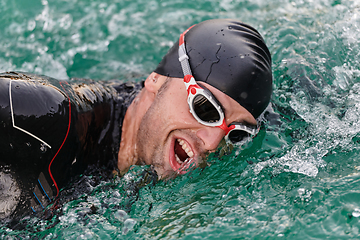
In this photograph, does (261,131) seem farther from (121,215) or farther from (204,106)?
(121,215)

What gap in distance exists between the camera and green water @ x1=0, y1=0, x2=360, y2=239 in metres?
2.49

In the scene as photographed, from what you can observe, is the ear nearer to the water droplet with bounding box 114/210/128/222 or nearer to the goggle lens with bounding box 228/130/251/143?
the goggle lens with bounding box 228/130/251/143

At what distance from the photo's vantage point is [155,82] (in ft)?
10.6

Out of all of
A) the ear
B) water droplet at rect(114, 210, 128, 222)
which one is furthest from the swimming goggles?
water droplet at rect(114, 210, 128, 222)

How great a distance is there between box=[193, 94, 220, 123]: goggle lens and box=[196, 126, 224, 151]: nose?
10 centimetres

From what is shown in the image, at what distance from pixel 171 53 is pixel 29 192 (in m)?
1.76

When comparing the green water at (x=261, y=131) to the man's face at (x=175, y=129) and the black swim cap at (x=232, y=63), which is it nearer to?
the man's face at (x=175, y=129)

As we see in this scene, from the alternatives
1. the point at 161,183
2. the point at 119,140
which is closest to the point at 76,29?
the point at 119,140

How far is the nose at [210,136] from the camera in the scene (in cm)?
303

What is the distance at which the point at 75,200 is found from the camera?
111 inches

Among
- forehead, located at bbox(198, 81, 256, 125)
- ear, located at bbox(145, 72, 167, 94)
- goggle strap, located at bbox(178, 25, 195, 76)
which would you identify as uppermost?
goggle strap, located at bbox(178, 25, 195, 76)

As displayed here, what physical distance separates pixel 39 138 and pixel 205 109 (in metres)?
1.39

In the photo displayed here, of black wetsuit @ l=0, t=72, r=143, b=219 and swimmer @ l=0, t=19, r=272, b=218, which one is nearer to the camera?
black wetsuit @ l=0, t=72, r=143, b=219

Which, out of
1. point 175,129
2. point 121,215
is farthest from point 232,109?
point 121,215
